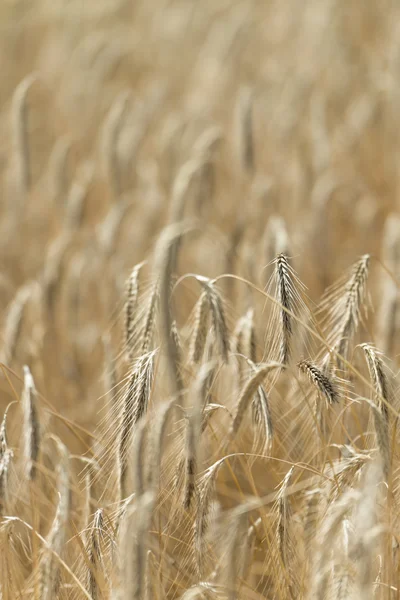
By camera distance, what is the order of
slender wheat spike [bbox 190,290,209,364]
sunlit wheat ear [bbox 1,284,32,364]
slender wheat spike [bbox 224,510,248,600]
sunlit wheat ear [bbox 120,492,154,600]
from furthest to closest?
sunlit wheat ear [bbox 1,284,32,364] < slender wheat spike [bbox 190,290,209,364] < slender wheat spike [bbox 224,510,248,600] < sunlit wheat ear [bbox 120,492,154,600]

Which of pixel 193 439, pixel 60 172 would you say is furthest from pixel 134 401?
pixel 60 172

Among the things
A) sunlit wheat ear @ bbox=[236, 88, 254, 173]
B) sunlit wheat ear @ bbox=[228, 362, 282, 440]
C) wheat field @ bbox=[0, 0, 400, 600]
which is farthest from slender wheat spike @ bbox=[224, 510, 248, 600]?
sunlit wheat ear @ bbox=[236, 88, 254, 173]

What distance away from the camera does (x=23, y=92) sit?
96.7 inches

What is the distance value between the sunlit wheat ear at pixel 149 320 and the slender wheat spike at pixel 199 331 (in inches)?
3.2

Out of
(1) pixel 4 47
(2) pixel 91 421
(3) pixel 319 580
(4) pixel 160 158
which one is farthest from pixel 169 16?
(3) pixel 319 580

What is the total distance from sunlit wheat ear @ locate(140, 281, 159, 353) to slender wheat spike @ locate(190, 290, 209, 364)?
0.08 m

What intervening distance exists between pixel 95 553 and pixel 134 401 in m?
0.26

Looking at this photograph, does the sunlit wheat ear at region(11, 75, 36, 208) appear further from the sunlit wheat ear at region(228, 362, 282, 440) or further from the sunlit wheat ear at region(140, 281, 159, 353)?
the sunlit wheat ear at region(228, 362, 282, 440)

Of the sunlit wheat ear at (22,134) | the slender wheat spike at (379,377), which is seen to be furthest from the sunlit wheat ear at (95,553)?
the sunlit wheat ear at (22,134)

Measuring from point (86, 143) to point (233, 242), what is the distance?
1735 mm

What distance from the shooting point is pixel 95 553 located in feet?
4.26

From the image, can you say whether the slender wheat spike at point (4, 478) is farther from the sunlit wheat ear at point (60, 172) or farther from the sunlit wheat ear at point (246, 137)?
the sunlit wheat ear at point (60, 172)

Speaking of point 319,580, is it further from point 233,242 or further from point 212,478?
point 233,242

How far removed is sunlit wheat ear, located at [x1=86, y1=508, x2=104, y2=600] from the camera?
1261 mm
